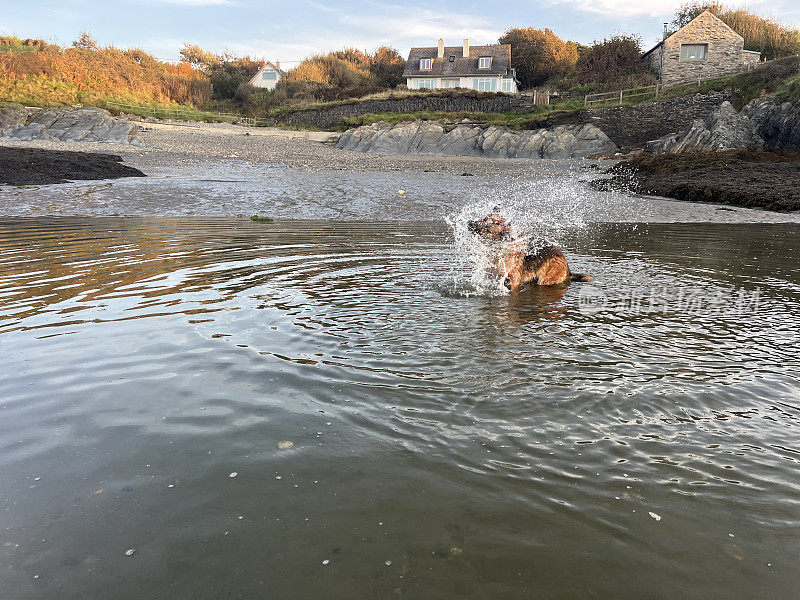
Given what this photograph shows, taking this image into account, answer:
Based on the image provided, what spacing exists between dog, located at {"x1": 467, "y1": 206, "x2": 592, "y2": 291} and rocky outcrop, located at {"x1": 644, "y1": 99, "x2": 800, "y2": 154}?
2823 centimetres

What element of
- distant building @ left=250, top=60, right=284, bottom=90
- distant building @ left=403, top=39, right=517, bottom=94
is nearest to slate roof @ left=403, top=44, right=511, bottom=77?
distant building @ left=403, top=39, right=517, bottom=94

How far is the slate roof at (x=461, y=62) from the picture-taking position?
75438 mm

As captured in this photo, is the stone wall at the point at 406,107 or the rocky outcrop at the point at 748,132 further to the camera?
the stone wall at the point at 406,107

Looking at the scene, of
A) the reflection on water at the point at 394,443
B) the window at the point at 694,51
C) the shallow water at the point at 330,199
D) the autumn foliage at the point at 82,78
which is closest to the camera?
the reflection on water at the point at 394,443

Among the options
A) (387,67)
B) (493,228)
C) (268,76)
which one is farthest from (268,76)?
(493,228)

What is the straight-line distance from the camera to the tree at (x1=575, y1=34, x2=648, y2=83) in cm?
6341

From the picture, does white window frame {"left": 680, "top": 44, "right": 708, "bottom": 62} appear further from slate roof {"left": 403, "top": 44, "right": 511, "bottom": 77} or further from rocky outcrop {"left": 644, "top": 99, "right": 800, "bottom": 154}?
rocky outcrop {"left": 644, "top": 99, "right": 800, "bottom": 154}

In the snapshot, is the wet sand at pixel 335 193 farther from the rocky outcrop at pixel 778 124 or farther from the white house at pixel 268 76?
the white house at pixel 268 76

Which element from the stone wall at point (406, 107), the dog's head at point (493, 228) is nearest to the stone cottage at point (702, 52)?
the stone wall at point (406, 107)

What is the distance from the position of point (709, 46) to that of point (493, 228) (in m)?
60.7

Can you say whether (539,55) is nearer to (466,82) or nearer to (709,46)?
(466,82)

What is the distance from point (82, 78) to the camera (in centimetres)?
5444

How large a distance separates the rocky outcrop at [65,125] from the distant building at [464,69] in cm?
4181

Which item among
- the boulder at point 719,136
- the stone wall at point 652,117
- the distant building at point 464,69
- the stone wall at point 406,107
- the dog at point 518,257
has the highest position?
the distant building at point 464,69
